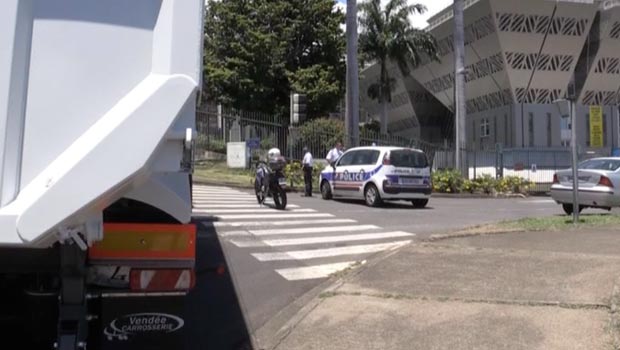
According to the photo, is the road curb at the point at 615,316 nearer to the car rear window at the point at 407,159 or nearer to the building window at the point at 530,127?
the car rear window at the point at 407,159

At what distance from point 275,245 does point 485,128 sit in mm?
44035

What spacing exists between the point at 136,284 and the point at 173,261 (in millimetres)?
243

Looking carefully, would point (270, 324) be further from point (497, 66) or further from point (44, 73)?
point (497, 66)

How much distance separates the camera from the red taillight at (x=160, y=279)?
12.7 feet

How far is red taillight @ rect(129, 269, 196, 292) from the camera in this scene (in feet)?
12.7

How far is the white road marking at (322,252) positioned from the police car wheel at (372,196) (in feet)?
23.2

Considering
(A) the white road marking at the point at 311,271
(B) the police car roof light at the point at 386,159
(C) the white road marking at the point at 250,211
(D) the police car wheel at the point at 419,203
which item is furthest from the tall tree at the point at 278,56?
(A) the white road marking at the point at 311,271

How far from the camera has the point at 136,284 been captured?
12.7ft

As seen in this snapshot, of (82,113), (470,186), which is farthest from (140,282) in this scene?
(470,186)

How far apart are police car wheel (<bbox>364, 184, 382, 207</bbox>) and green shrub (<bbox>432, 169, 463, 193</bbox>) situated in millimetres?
8382

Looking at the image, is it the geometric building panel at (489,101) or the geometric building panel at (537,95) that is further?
the geometric building panel at (489,101)

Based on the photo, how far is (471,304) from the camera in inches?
256

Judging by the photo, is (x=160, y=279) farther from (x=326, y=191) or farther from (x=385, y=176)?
(x=326, y=191)

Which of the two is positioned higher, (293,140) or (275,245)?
(293,140)
